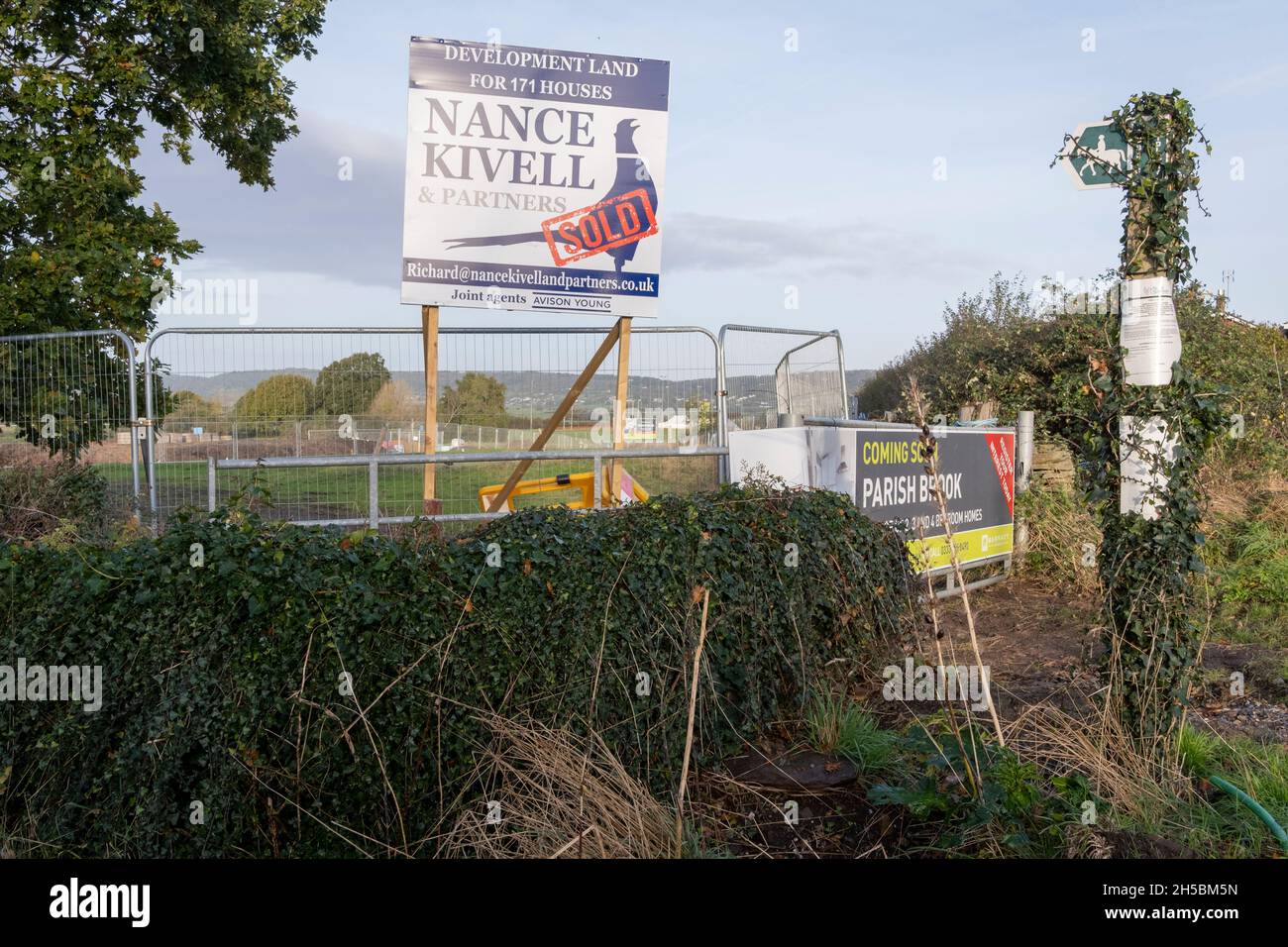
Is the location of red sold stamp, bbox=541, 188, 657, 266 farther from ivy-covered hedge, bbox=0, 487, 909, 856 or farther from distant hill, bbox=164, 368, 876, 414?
ivy-covered hedge, bbox=0, 487, 909, 856

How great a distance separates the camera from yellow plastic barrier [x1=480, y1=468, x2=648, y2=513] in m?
9.85

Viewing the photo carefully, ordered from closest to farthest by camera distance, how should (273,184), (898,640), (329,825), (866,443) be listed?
1. (329,825)
2. (898,640)
3. (866,443)
4. (273,184)

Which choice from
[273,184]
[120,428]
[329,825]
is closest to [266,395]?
[120,428]

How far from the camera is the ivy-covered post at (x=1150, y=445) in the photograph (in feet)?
15.5

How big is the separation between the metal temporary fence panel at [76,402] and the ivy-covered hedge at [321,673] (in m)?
5.57

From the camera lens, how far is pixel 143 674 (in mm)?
4496

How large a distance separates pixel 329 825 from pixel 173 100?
15720mm

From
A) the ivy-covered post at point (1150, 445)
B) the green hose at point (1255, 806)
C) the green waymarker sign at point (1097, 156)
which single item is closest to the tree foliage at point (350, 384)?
the green waymarker sign at point (1097, 156)

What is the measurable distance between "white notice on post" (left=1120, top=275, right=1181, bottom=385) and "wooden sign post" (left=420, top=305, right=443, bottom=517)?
6.10m

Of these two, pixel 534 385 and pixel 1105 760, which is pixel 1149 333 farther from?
pixel 534 385

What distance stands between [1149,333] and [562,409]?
19.9 ft

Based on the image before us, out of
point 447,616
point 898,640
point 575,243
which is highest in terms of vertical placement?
point 575,243

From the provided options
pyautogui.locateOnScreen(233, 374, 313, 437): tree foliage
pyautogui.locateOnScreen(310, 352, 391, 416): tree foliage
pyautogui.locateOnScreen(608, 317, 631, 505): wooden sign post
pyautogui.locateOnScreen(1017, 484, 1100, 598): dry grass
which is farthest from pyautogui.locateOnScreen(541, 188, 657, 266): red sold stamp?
pyautogui.locateOnScreen(1017, 484, 1100, 598): dry grass
